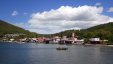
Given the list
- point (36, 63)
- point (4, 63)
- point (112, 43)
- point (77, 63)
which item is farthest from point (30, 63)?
point (112, 43)

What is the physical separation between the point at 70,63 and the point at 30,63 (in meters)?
9.66

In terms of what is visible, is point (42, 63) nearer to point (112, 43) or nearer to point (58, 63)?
point (58, 63)

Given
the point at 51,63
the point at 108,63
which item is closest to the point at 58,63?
the point at 51,63

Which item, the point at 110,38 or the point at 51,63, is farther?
the point at 110,38

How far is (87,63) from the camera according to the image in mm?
69688

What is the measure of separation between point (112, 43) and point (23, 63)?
426 feet

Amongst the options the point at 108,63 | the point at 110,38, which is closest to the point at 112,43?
the point at 110,38

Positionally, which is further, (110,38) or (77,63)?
(110,38)

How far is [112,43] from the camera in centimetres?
19112

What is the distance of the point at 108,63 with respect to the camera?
7119 cm

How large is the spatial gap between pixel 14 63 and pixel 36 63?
17.5ft

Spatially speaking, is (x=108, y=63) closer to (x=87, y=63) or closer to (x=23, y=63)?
(x=87, y=63)

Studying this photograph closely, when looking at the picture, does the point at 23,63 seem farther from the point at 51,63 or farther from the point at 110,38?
the point at 110,38

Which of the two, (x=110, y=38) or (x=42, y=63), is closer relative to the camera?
(x=42, y=63)
